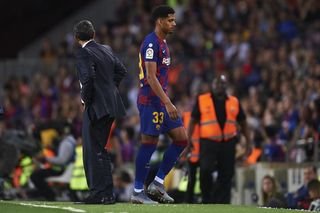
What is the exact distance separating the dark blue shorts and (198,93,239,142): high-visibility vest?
3934 mm

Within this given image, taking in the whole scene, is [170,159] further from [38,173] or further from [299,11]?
[299,11]

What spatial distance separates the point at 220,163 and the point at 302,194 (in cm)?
134

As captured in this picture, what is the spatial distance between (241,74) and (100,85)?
12971mm

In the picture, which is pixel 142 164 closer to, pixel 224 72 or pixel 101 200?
pixel 101 200

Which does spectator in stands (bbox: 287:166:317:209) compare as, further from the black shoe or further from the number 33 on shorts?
the black shoe

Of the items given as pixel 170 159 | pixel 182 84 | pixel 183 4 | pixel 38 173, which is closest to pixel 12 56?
pixel 183 4

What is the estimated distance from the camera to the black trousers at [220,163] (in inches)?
763

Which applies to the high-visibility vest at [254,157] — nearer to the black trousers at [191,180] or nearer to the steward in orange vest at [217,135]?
the black trousers at [191,180]

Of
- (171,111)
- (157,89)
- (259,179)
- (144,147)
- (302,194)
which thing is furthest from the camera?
(259,179)

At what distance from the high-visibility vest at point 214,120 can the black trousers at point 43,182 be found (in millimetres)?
5020

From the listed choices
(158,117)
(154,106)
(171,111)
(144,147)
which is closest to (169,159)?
(144,147)

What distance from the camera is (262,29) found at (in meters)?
29.3

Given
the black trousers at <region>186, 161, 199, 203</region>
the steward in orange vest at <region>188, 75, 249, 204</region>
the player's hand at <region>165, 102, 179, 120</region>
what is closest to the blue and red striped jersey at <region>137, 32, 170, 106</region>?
the player's hand at <region>165, 102, 179, 120</region>

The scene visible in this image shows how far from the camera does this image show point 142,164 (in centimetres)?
1573
